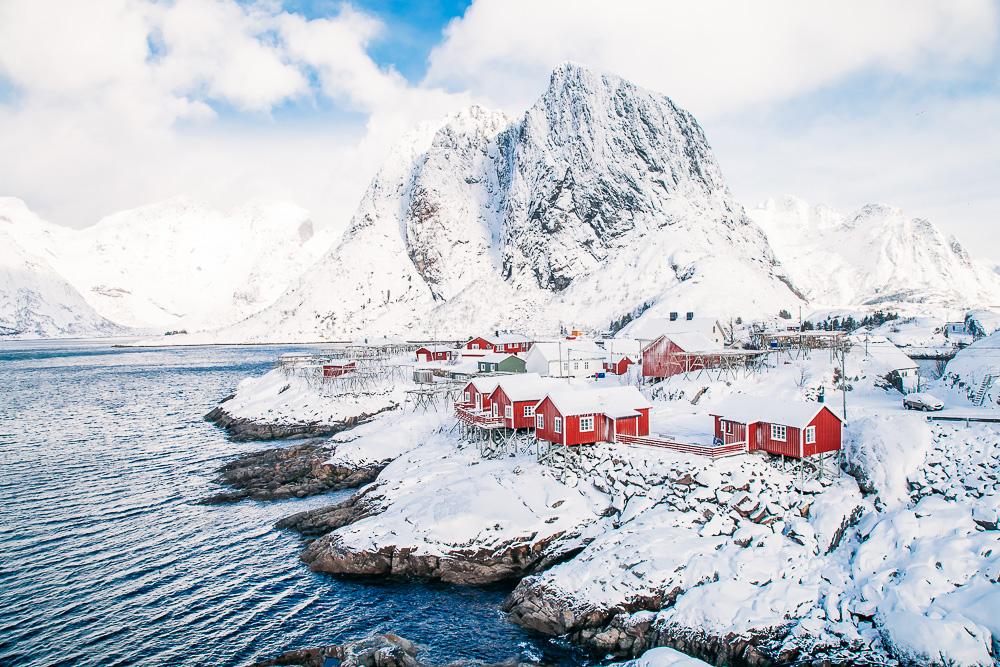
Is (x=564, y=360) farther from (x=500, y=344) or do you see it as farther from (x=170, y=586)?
(x=170, y=586)

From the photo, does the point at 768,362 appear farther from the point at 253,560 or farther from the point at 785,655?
the point at 253,560

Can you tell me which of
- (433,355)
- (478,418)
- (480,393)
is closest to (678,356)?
(480,393)

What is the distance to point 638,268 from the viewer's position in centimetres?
15725

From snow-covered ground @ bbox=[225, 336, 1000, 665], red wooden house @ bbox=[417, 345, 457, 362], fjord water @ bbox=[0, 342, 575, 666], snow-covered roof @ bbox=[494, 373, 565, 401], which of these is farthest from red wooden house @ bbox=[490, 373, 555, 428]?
red wooden house @ bbox=[417, 345, 457, 362]

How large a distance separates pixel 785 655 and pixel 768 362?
39.0 metres

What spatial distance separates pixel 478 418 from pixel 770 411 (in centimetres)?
1930

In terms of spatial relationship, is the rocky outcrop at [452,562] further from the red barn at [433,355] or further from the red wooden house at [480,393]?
the red barn at [433,355]

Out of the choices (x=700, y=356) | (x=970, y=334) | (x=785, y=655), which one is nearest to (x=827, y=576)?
(x=785, y=655)

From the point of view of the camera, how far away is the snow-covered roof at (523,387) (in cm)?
4325

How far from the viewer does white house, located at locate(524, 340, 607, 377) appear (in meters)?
69.3

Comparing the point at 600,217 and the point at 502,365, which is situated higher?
the point at 600,217

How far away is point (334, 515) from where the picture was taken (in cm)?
3634

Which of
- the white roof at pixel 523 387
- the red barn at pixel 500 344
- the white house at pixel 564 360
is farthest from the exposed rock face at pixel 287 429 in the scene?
the red barn at pixel 500 344

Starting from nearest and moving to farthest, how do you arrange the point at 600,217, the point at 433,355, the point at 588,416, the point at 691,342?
the point at 588,416, the point at 691,342, the point at 433,355, the point at 600,217
